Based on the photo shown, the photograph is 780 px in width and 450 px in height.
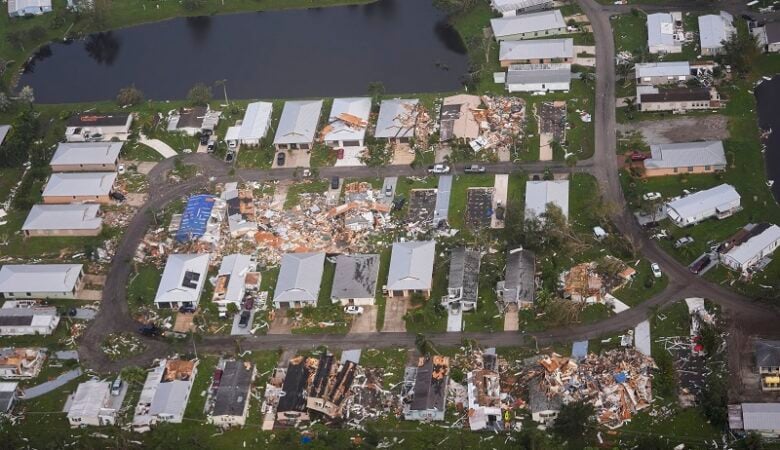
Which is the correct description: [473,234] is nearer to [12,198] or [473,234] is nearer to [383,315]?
[383,315]

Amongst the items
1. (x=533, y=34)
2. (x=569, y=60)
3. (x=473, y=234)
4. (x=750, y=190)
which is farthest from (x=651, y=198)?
(x=533, y=34)

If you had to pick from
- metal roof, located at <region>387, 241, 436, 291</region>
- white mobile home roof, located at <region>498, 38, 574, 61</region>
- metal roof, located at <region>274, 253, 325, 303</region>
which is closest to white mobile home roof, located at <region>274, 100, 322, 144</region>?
metal roof, located at <region>274, 253, 325, 303</region>

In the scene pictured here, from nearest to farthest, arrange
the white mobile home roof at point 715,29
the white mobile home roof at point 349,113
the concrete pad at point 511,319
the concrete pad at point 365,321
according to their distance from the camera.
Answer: the concrete pad at point 511,319
the concrete pad at point 365,321
the white mobile home roof at point 349,113
the white mobile home roof at point 715,29

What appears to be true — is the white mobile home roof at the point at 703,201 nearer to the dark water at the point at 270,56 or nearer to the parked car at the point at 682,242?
the parked car at the point at 682,242

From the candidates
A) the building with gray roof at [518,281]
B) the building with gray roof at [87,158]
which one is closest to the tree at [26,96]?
the building with gray roof at [87,158]

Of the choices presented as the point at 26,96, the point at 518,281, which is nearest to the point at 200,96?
the point at 26,96

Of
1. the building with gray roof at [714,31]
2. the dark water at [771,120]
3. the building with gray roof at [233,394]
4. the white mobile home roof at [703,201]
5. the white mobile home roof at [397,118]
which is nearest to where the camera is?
the building with gray roof at [233,394]

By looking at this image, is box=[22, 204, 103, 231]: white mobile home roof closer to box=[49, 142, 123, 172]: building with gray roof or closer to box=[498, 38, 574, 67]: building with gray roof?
box=[49, 142, 123, 172]: building with gray roof

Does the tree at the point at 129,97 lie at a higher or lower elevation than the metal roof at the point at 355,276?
higher
